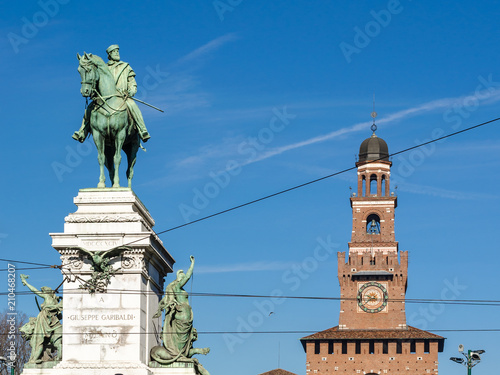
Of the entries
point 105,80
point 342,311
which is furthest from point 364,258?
point 105,80

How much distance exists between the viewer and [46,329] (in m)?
36.5

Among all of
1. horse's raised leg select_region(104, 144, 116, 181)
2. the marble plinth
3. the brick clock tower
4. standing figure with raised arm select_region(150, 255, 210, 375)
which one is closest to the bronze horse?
horse's raised leg select_region(104, 144, 116, 181)

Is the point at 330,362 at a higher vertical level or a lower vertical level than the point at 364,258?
lower

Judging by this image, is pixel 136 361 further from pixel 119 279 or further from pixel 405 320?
pixel 405 320

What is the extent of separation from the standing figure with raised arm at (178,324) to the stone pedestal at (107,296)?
1.98 ft

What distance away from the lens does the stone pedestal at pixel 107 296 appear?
35.6 metres

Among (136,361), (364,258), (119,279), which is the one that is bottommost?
(136,361)

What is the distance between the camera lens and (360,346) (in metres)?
158

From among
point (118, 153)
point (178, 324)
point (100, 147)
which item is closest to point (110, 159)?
point (100, 147)

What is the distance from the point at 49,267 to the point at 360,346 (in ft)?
405

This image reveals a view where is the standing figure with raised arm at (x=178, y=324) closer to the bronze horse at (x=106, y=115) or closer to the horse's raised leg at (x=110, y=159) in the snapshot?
the bronze horse at (x=106, y=115)

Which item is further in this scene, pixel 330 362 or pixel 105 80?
pixel 330 362

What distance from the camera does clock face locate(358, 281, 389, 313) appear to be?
527 feet

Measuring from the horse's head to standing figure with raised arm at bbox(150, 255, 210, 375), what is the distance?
223 inches
